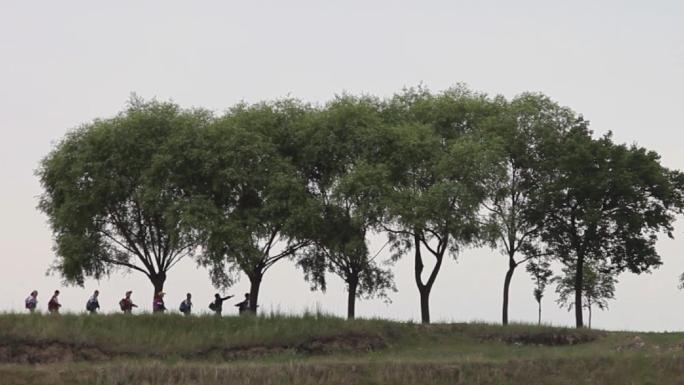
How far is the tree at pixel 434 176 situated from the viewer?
2431 inches

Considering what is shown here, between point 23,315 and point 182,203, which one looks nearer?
point 23,315

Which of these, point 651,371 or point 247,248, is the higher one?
point 247,248

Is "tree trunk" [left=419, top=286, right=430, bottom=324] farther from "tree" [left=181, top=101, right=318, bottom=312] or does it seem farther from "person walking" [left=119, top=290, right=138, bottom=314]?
"person walking" [left=119, top=290, right=138, bottom=314]

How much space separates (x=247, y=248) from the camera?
63.5 meters

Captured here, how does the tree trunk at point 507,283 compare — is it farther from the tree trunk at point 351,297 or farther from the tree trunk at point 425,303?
the tree trunk at point 351,297

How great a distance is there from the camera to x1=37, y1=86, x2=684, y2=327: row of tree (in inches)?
2494

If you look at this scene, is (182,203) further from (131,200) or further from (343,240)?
(343,240)

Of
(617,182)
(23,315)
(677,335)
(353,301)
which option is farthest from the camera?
(353,301)

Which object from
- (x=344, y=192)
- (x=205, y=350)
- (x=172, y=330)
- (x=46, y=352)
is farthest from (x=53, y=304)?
(x=344, y=192)

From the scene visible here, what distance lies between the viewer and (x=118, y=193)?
67.1 m

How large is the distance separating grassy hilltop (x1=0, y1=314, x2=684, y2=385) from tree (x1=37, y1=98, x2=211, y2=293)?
1836 centimetres

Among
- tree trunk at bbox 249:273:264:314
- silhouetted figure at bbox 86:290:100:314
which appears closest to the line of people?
silhouetted figure at bbox 86:290:100:314

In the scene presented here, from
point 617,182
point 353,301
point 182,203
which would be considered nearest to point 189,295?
point 182,203

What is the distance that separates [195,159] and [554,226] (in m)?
25.0
